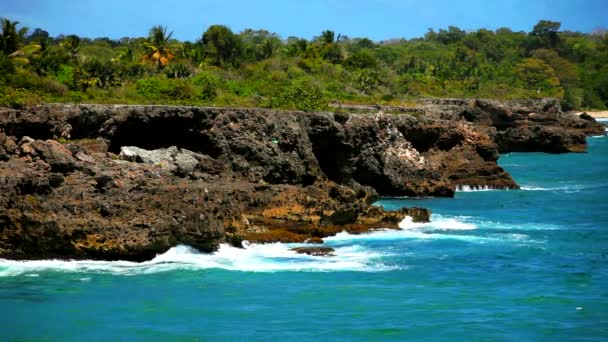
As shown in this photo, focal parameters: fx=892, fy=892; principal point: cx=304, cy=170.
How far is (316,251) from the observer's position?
93.9ft

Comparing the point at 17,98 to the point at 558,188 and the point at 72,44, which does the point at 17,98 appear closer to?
the point at 558,188

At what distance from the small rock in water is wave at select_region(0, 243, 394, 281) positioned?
21 cm

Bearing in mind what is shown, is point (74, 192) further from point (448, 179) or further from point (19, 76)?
point (448, 179)

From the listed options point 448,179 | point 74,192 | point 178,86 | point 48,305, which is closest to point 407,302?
point 48,305

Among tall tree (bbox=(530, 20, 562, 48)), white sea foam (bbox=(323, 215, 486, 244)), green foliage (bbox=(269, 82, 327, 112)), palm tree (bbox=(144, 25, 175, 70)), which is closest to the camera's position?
white sea foam (bbox=(323, 215, 486, 244))

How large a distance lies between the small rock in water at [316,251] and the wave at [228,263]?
0.21 m

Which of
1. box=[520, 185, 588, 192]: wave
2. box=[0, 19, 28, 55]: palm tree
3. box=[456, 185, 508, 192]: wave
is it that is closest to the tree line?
box=[0, 19, 28, 55]: palm tree

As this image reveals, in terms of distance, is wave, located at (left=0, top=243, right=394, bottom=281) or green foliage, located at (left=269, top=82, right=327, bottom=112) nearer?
wave, located at (left=0, top=243, right=394, bottom=281)

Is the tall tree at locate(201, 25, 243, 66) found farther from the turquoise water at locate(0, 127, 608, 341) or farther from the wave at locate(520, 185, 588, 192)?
the turquoise water at locate(0, 127, 608, 341)

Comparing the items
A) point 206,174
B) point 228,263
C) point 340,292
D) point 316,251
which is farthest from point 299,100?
point 340,292

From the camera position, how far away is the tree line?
4981 cm

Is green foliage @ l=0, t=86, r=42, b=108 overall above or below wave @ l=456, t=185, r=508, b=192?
above

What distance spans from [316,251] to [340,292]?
5.12 meters

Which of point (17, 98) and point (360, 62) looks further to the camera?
point (360, 62)
